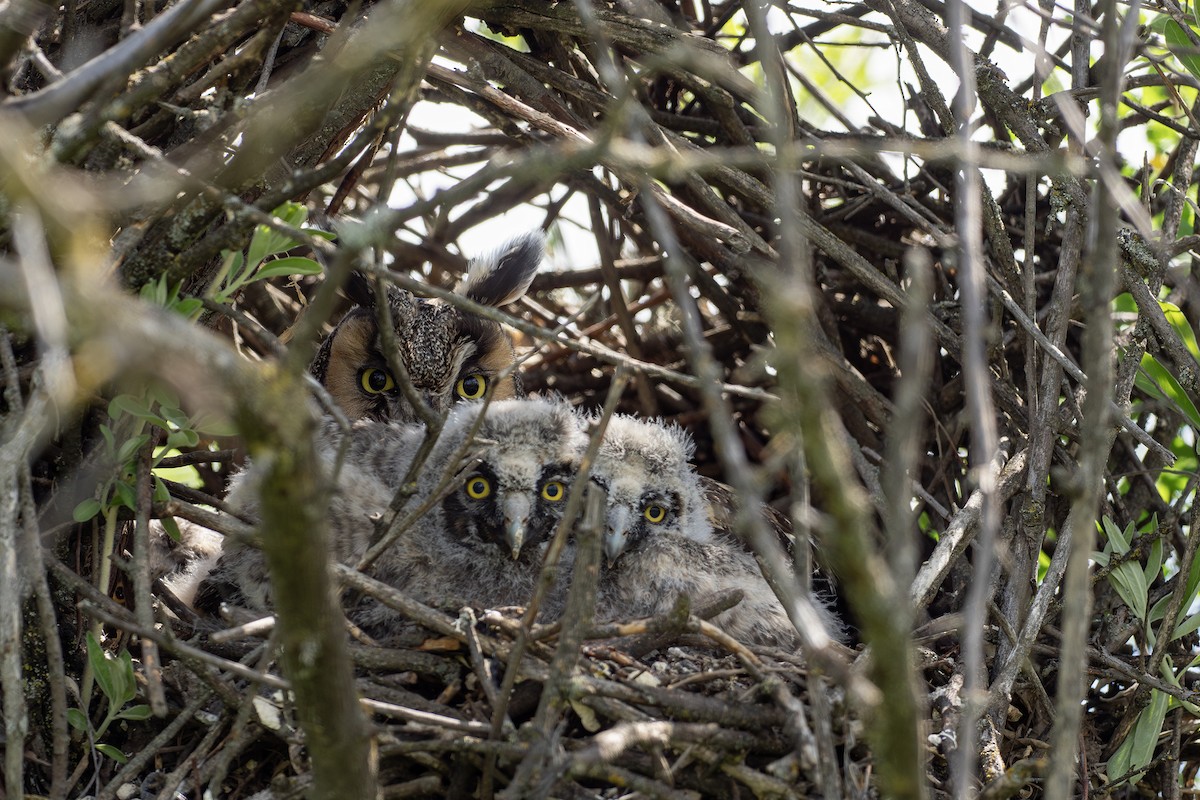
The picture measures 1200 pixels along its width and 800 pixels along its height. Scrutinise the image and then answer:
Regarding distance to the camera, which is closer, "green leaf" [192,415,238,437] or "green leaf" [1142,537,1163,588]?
"green leaf" [192,415,238,437]

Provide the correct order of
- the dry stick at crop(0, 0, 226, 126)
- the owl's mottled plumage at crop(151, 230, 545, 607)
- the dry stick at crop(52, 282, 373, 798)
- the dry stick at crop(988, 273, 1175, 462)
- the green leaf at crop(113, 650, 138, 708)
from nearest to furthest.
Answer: the dry stick at crop(52, 282, 373, 798) → the dry stick at crop(0, 0, 226, 126) → the green leaf at crop(113, 650, 138, 708) → the dry stick at crop(988, 273, 1175, 462) → the owl's mottled plumage at crop(151, 230, 545, 607)

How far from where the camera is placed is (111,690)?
1869mm

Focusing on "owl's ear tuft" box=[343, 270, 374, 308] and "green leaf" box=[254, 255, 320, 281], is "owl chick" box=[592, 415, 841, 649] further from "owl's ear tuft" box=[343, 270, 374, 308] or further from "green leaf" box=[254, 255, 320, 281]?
"owl's ear tuft" box=[343, 270, 374, 308]

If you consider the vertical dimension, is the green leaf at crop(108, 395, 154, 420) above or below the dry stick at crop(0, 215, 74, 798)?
above

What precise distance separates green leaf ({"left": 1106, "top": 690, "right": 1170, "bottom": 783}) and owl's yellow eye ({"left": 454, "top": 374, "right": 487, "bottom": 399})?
186 centimetres

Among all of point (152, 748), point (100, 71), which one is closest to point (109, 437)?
point (152, 748)

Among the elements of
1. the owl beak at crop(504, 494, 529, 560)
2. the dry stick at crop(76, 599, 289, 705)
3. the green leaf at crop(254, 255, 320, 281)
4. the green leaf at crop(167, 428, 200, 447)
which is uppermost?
the green leaf at crop(254, 255, 320, 281)

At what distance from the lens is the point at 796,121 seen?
8.51 feet

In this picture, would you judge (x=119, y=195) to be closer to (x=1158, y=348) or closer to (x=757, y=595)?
(x=757, y=595)

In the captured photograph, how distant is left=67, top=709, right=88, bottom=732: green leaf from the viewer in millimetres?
1865

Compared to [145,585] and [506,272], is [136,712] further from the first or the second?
[506,272]

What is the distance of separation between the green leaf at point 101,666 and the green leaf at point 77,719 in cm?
5

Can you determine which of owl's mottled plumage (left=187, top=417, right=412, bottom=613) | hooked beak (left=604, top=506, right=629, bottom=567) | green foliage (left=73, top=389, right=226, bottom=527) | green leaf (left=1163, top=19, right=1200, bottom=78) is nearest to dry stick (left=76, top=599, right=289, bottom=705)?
green foliage (left=73, top=389, right=226, bottom=527)

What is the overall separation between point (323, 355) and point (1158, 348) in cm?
220
